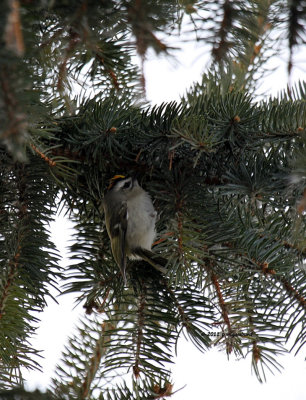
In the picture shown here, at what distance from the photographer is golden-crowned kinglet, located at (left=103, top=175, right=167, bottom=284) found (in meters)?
1.34

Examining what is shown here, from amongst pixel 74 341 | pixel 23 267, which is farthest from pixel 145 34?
pixel 74 341

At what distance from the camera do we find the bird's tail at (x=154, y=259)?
127 centimetres

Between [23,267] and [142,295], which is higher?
[23,267]

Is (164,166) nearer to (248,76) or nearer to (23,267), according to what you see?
(23,267)

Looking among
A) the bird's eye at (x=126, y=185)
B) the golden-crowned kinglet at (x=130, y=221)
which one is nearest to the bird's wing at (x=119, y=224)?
the golden-crowned kinglet at (x=130, y=221)

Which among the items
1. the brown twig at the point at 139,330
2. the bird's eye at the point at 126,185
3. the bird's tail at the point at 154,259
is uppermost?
the bird's eye at the point at 126,185

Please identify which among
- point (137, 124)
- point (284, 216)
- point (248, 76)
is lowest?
point (284, 216)

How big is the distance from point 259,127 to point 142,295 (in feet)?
1.77

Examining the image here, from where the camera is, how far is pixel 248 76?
1.64 metres

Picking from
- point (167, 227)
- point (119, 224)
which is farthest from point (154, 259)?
point (119, 224)

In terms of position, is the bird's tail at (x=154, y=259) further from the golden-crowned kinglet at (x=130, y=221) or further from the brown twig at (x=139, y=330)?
the brown twig at (x=139, y=330)

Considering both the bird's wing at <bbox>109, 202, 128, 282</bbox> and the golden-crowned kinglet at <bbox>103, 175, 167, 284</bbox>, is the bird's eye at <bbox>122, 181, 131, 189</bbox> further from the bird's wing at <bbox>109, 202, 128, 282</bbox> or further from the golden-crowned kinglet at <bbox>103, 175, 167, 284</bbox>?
the bird's wing at <bbox>109, 202, 128, 282</bbox>

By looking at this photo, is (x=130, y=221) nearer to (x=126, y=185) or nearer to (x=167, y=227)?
(x=126, y=185)

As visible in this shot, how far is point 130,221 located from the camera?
2.02m
